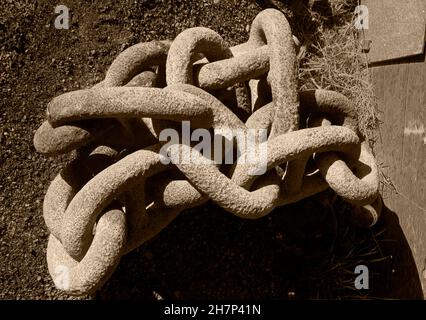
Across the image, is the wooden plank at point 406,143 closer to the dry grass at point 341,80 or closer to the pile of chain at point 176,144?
the dry grass at point 341,80

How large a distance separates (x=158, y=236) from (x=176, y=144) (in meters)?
0.45

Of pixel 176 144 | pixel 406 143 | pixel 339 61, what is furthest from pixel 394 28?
pixel 176 144

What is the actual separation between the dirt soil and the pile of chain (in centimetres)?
27

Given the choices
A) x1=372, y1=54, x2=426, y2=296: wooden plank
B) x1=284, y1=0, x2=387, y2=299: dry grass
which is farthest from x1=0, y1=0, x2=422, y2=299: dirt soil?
x1=372, y1=54, x2=426, y2=296: wooden plank

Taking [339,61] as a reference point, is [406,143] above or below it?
below

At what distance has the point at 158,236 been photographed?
142 cm

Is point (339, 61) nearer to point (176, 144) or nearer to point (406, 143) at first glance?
point (406, 143)

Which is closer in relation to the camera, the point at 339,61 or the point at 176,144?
the point at 176,144

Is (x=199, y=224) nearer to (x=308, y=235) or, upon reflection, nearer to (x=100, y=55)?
(x=308, y=235)

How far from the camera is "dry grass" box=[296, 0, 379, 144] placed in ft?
5.06

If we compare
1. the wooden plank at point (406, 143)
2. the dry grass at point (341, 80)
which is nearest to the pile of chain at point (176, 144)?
the wooden plank at point (406, 143)

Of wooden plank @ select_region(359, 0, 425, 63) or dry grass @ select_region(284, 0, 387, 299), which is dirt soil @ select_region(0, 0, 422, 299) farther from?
wooden plank @ select_region(359, 0, 425, 63)
